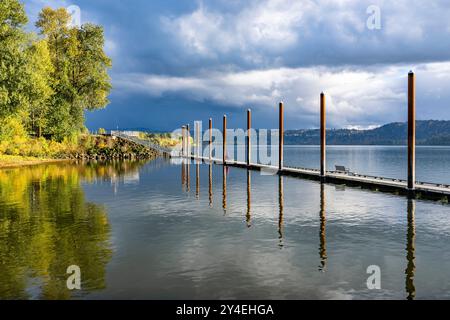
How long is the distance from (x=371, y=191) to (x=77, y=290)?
83.1 feet

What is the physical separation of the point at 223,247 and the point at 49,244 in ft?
19.0

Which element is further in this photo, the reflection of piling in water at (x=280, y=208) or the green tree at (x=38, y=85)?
the green tree at (x=38, y=85)

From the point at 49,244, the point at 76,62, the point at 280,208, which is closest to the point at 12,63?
the point at 76,62

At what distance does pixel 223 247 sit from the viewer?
14.6m

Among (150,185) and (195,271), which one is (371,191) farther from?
(195,271)

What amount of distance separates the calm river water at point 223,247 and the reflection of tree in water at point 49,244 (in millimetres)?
41

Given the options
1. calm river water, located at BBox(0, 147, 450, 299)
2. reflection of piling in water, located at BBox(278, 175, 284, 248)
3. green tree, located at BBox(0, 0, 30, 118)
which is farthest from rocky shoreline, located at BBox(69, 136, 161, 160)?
calm river water, located at BBox(0, 147, 450, 299)

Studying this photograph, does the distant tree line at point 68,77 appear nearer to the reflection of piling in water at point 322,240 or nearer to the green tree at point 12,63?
the green tree at point 12,63

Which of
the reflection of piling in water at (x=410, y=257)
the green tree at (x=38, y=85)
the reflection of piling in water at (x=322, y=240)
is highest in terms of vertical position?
the green tree at (x=38, y=85)

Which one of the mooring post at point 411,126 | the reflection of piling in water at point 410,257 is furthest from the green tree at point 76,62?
the reflection of piling in water at point 410,257

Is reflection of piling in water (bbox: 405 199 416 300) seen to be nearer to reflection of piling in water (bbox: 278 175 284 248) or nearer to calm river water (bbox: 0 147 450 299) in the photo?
calm river water (bbox: 0 147 450 299)

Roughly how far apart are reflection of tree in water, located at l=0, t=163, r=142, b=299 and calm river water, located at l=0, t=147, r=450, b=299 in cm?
4

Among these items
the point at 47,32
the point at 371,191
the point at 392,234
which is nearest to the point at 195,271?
the point at 392,234

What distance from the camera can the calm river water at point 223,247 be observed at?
34.4 ft
